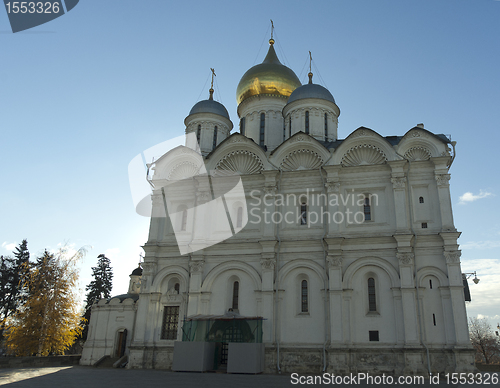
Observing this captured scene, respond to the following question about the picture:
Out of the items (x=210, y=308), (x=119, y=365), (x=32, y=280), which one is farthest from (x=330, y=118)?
(x=32, y=280)

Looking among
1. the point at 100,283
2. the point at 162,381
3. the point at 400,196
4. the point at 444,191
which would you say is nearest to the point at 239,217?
the point at 400,196

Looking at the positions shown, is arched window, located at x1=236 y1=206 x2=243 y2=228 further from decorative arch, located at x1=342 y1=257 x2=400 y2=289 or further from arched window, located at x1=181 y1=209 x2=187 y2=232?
decorative arch, located at x1=342 y1=257 x2=400 y2=289

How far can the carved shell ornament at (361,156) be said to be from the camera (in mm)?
18969

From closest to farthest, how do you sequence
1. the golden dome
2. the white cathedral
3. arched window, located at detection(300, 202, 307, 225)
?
the white cathedral, arched window, located at detection(300, 202, 307, 225), the golden dome

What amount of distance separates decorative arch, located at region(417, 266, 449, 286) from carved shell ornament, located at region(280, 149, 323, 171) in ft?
21.1

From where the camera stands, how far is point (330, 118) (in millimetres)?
22844

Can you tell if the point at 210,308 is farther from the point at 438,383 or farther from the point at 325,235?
the point at 438,383

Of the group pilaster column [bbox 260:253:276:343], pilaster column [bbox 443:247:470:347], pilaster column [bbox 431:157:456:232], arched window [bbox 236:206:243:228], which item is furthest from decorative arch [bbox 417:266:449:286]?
arched window [bbox 236:206:243:228]

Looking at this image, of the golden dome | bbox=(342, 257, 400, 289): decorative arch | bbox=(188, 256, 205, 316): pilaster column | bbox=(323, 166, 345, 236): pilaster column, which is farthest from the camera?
the golden dome

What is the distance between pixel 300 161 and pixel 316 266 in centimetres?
511

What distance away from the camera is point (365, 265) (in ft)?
56.5

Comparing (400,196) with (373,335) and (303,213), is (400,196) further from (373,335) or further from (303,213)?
(373,335)

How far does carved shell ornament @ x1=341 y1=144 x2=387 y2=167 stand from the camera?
62.2 feet

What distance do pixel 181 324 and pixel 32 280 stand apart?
9426 millimetres
